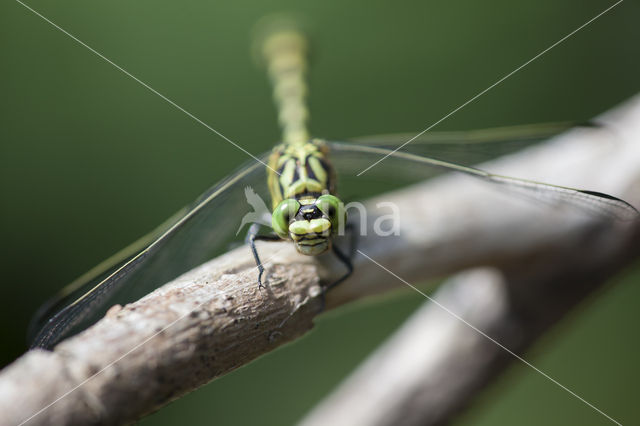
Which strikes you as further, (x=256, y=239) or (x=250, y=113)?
(x=250, y=113)

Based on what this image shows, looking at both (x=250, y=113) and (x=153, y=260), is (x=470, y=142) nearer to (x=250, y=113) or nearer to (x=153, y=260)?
(x=250, y=113)

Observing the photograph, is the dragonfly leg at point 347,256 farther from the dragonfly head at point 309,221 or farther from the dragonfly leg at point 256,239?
the dragonfly leg at point 256,239

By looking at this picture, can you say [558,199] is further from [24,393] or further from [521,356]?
[24,393]

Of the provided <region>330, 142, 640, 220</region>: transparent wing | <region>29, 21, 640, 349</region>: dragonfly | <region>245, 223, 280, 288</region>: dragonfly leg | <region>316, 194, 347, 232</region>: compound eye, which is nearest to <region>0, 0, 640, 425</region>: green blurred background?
<region>29, 21, 640, 349</region>: dragonfly

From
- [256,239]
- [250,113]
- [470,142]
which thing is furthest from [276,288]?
[250,113]

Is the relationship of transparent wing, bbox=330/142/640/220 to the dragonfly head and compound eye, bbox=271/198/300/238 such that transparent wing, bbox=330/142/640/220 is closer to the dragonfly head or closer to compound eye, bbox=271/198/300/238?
the dragonfly head

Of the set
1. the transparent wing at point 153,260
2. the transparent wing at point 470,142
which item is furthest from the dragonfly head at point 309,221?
the transparent wing at point 470,142
